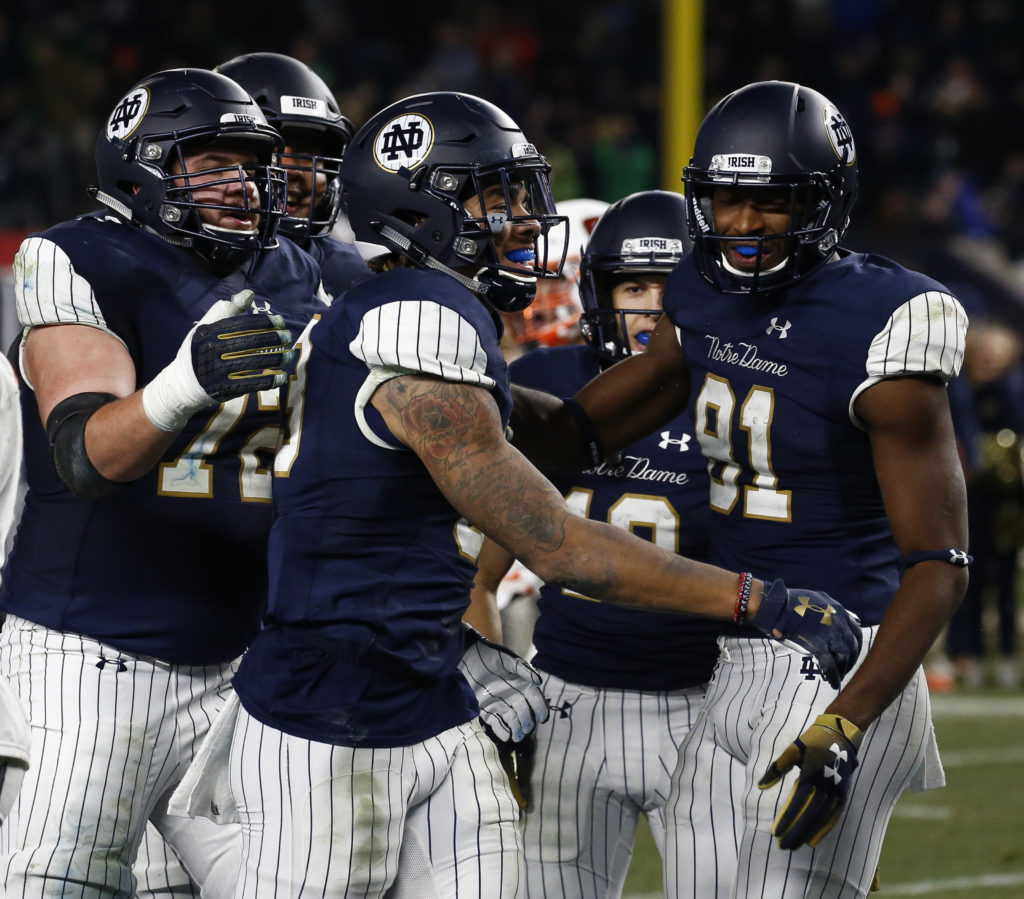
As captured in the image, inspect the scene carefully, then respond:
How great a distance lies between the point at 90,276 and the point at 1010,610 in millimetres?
6860

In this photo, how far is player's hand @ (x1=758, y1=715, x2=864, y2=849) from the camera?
2.70 meters

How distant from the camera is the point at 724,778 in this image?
3170 mm

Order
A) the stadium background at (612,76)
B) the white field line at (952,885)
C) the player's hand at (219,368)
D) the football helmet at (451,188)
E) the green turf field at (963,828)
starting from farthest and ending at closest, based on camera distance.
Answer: the stadium background at (612,76) → the green turf field at (963,828) → the white field line at (952,885) → the football helmet at (451,188) → the player's hand at (219,368)

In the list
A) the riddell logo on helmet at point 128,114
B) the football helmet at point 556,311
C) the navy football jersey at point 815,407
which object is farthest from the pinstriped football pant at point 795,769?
the football helmet at point 556,311

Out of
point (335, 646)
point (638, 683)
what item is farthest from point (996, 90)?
point (335, 646)

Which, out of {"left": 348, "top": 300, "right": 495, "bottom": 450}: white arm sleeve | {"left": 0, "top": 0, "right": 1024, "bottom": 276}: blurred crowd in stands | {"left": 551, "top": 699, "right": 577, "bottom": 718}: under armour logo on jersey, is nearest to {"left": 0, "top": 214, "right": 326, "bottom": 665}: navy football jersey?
{"left": 348, "top": 300, "right": 495, "bottom": 450}: white arm sleeve

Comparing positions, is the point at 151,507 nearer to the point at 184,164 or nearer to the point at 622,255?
the point at 184,164

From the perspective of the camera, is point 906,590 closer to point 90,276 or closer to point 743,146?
point 743,146

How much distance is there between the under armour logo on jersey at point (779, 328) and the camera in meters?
2.99

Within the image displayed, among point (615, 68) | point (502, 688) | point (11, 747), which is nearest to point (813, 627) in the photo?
point (502, 688)

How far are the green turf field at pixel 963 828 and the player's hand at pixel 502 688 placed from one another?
2.30 metres

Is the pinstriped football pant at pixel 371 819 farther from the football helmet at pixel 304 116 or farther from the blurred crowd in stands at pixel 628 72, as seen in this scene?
the blurred crowd in stands at pixel 628 72

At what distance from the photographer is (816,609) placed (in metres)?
2.65

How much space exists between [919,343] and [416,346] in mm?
873
